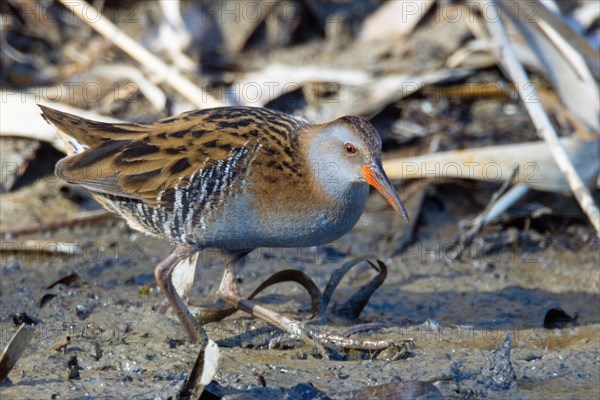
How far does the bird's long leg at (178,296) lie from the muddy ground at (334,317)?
0.25 ft

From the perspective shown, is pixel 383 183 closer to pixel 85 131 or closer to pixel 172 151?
pixel 172 151

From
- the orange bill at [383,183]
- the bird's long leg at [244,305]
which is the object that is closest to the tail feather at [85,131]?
the bird's long leg at [244,305]

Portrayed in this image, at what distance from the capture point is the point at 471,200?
18.2ft

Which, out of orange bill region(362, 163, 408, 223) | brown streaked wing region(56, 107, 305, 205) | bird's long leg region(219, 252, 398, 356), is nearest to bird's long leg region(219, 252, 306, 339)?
bird's long leg region(219, 252, 398, 356)

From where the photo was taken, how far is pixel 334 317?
4207 mm

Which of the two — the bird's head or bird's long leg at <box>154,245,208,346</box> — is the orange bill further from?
bird's long leg at <box>154,245,208,346</box>

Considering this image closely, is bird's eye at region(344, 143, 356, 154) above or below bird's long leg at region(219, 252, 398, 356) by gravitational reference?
above

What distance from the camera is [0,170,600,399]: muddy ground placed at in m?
3.51

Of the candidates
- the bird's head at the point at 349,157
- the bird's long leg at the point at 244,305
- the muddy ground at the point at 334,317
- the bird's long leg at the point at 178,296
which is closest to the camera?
the muddy ground at the point at 334,317

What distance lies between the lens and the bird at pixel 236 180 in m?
3.66

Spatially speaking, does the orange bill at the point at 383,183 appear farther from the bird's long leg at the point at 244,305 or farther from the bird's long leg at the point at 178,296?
the bird's long leg at the point at 178,296

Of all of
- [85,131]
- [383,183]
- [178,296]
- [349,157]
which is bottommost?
[178,296]

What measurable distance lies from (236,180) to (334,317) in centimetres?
93

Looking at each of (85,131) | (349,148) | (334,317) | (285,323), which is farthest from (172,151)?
(334,317)
